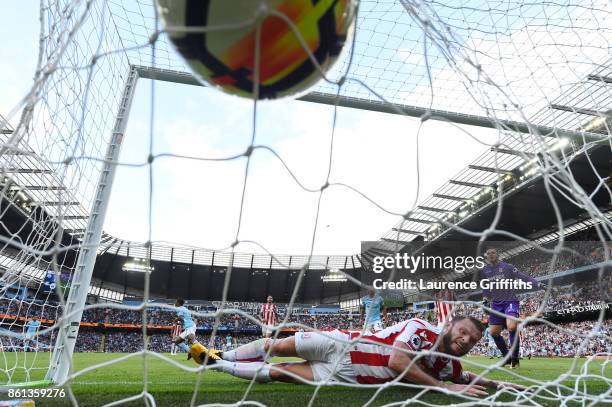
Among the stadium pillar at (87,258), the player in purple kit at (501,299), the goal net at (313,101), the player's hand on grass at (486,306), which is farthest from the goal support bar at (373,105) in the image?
the player's hand on grass at (486,306)

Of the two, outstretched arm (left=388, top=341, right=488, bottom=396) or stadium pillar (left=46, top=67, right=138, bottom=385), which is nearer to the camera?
outstretched arm (left=388, top=341, right=488, bottom=396)

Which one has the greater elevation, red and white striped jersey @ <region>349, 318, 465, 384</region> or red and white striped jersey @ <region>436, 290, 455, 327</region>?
red and white striped jersey @ <region>436, 290, 455, 327</region>

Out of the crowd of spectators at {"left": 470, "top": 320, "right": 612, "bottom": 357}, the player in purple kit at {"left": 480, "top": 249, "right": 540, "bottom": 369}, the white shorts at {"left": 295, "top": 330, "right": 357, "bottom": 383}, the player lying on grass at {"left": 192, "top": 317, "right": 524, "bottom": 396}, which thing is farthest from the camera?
the crowd of spectators at {"left": 470, "top": 320, "right": 612, "bottom": 357}

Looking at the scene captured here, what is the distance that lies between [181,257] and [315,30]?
104ft

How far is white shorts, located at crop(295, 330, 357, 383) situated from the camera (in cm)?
262

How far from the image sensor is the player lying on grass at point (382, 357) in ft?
7.81

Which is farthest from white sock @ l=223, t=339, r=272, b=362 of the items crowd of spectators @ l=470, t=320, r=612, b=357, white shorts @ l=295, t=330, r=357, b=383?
crowd of spectators @ l=470, t=320, r=612, b=357

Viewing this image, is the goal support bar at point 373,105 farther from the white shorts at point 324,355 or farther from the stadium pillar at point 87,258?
the white shorts at point 324,355

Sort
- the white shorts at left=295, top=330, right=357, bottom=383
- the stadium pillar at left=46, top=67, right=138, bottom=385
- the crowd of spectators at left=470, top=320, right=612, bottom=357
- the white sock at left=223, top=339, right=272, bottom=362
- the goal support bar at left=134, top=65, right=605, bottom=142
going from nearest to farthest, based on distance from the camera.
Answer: the white shorts at left=295, top=330, right=357, bottom=383 < the white sock at left=223, top=339, right=272, bottom=362 < the stadium pillar at left=46, top=67, right=138, bottom=385 < the goal support bar at left=134, top=65, right=605, bottom=142 < the crowd of spectators at left=470, top=320, right=612, bottom=357

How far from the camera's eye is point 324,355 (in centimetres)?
266

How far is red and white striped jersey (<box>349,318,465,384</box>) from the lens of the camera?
8.04 ft

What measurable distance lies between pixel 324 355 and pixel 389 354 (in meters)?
0.41

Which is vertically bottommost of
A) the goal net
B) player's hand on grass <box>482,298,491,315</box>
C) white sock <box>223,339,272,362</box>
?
white sock <box>223,339,272,362</box>

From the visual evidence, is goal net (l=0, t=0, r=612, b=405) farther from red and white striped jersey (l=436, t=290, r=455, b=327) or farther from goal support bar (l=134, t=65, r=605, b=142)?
red and white striped jersey (l=436, t=290, r=455, b=327)
